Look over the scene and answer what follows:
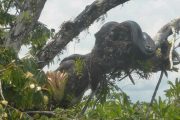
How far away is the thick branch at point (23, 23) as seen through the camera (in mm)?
6632

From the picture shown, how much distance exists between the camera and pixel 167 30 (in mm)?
6996

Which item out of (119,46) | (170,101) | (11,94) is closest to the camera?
(11,94)

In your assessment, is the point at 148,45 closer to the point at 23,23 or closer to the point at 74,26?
the point at 74,26

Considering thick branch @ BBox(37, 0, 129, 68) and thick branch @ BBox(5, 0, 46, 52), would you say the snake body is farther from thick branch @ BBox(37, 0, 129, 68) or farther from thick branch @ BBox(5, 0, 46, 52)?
thick branch @ BBox(5, 0, 46, 52)

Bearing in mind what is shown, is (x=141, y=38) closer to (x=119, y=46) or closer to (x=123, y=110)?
(x=119, y=46)

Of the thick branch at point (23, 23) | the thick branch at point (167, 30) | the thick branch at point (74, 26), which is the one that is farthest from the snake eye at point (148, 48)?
the thick branch at point (23, 23)

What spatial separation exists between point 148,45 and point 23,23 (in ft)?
5.90

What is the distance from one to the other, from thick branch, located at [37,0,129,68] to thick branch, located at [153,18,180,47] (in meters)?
0.70

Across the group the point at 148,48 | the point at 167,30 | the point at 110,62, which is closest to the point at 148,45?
the point at 148,48

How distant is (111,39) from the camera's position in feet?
20.0

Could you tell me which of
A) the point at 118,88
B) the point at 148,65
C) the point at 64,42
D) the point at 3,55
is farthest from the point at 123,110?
the point at 3,55

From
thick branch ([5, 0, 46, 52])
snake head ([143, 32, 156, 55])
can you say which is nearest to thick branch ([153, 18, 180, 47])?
snake head ([143, 32, 156, 55])

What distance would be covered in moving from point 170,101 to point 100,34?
1438 mm

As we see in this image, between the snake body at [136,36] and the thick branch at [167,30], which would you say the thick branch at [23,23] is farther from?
the thick branch at [167,30]
